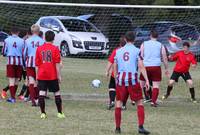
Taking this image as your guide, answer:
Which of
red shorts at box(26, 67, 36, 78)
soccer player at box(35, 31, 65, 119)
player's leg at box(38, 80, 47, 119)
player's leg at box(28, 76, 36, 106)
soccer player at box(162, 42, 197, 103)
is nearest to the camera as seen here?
player's leg at box(38, 80, 47, 119)

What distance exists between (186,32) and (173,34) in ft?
3.19

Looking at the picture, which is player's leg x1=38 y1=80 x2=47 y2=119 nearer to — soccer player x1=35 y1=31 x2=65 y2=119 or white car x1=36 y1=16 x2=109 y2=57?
soccer player x1=35 y1=31 x2=65 y2=119

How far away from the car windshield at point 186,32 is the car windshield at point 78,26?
352 cm

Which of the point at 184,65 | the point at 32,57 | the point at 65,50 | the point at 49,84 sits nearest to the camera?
the point at 49,84

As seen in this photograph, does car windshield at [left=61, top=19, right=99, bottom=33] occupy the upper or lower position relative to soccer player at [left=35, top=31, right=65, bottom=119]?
upper

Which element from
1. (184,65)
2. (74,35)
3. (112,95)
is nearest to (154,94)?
(112,95)

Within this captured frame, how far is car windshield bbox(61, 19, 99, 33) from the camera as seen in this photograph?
2706 cm

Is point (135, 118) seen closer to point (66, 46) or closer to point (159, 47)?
point (159, 47)

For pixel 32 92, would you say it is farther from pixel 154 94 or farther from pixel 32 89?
pixel 154 94

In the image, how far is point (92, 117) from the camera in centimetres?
1354

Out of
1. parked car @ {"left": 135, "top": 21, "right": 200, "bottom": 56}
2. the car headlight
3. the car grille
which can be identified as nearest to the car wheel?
the car headlight

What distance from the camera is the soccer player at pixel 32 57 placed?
50.6 ft

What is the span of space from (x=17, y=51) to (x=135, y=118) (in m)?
4.23

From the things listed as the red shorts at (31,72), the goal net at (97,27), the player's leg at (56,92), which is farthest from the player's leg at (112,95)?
the goal net at (97,27)
